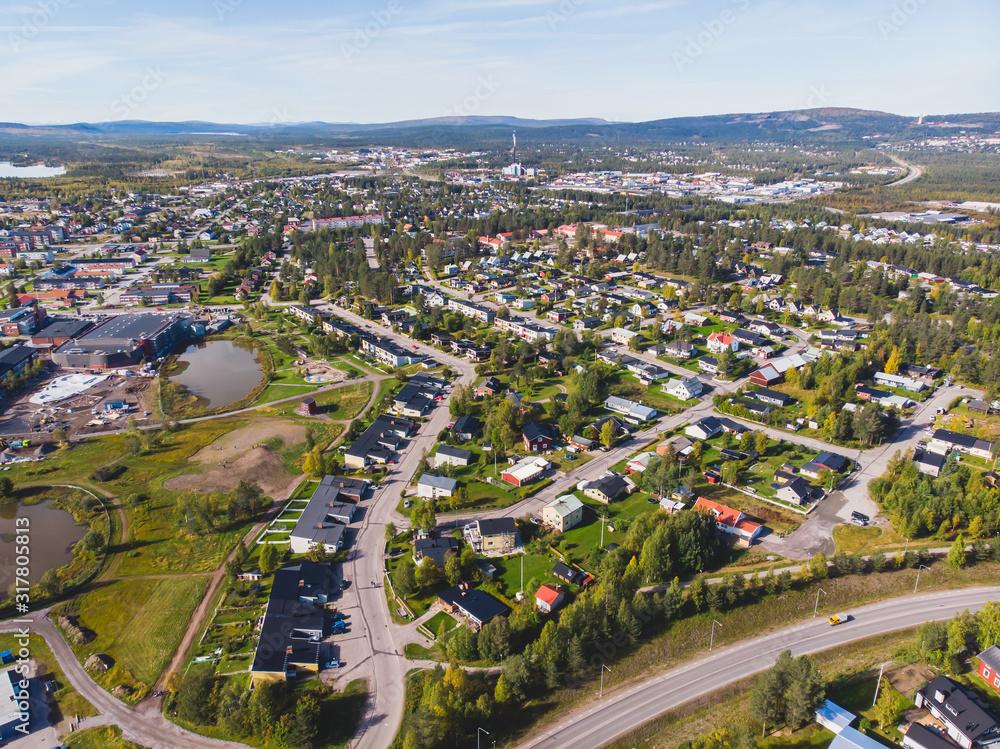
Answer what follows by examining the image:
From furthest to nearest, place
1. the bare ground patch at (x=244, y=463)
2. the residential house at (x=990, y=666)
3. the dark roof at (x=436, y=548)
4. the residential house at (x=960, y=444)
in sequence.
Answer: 1. the residential house at (x=960, y=444)
2. the bare ground patch at (x=244, y=463)
3. the dark roof at (x=436, y=548)
4. the residential house at (x=990, y=666)

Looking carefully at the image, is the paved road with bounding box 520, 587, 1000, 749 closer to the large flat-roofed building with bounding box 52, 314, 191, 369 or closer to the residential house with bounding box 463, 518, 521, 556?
the residential house with bounding box 463, 518, 521, 556

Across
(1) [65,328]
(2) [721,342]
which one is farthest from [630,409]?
(1) [65,328]

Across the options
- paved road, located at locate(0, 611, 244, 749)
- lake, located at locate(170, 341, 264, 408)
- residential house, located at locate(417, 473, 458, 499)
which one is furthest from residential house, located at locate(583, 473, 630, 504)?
lake, located at locate(170, 341, 264, 408)

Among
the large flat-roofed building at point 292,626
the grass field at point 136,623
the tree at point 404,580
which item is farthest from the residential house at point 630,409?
the grass field at point 136,623

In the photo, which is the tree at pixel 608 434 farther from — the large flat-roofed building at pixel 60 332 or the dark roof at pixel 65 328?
the dark roof at pixel 65 328

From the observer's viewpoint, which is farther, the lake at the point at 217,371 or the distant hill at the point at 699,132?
the distant hill at the point at 699,132

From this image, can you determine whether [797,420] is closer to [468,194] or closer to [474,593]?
[474,593]
